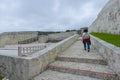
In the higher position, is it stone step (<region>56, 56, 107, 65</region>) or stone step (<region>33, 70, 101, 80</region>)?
stone step (<region>56, 56, 107, 65</region>)

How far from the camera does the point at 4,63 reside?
21.3 ft

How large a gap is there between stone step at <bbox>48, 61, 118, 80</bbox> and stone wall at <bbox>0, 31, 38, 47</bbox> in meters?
14.6

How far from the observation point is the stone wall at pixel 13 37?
1988cm

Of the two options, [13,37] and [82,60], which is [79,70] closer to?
[82,60]

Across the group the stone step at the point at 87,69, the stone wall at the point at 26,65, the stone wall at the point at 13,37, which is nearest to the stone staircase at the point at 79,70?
the stone step at the point at 87,69

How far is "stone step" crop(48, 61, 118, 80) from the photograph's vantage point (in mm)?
5066

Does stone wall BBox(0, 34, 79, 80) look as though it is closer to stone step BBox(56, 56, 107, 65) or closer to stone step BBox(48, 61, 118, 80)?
stone step BBox(48, 61, 118, 80)

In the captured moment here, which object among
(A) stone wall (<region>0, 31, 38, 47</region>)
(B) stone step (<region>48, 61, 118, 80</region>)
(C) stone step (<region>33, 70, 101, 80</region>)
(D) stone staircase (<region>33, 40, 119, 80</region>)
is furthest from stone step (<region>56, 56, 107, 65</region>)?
(A) stone wall (<region>0, 31, 38, 47</region>)

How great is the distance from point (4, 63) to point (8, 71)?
42 centimetres

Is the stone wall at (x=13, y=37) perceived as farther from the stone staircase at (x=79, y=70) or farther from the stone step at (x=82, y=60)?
the stone staircase at (x=79, y=70)

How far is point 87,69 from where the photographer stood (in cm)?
564

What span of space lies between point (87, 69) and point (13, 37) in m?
16.6

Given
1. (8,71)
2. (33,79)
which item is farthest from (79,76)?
(8,71)

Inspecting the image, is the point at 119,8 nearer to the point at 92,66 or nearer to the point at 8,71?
the point at 92,66
